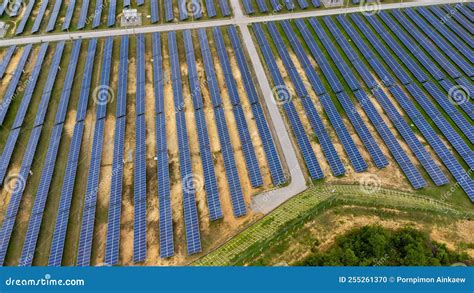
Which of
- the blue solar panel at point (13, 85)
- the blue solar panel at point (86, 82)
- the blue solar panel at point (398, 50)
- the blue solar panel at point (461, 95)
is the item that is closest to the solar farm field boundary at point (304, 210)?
the blue solar panel at point (461, 95)

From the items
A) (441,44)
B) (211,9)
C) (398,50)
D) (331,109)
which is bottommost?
(331,109)

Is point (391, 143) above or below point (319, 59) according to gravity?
below

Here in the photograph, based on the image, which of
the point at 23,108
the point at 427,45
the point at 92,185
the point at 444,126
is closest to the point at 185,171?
the point at 92,185

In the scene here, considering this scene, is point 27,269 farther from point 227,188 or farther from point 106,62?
point 106,62

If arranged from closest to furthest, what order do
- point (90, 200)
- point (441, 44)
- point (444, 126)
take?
point (90, 200) < point (444, 126) < point (441, 44)

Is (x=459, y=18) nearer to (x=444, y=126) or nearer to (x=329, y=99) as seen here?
(x=444, y=126)

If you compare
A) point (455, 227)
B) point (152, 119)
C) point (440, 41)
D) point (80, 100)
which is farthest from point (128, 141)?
point (440, 41)
